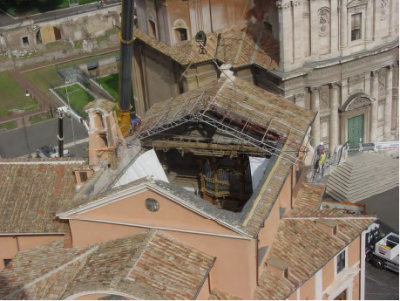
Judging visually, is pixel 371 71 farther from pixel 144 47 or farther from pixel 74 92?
pixel 74 92

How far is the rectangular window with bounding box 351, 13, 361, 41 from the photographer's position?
41.1m

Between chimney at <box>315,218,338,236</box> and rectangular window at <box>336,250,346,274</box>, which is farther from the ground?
chimney at <box>315,218,338,236</box>

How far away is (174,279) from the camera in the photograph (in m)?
20.5

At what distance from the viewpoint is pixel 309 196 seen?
92.3 ft

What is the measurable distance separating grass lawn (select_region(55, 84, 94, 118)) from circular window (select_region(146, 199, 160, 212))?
120 ft

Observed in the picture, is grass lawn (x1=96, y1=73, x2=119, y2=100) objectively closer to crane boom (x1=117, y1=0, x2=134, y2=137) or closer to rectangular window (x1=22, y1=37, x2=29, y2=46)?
rectangular window (x1=22, y1=37, x2=29, y2=46)

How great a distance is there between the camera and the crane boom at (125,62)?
35.2 metres

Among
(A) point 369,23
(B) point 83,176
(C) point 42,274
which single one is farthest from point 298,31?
(C) point 42,274

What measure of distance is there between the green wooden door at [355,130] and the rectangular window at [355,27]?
5.66m

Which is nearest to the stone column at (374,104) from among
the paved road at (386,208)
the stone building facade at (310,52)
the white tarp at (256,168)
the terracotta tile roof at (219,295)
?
the stone building facade at (310,52)

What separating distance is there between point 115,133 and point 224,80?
17.7ft

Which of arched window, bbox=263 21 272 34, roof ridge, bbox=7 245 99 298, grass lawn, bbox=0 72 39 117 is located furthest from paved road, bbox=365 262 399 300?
grass lawn, bbox=0 72 39 117

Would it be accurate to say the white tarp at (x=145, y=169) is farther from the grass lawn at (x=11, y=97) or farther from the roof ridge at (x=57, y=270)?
the grass lawn at (x=11, y=97)

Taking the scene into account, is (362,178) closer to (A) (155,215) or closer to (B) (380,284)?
(B) (380,284)
